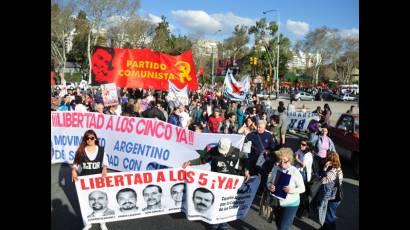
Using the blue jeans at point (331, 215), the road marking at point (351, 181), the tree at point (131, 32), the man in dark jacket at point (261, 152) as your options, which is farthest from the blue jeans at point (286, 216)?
the tree at point (131, 32)

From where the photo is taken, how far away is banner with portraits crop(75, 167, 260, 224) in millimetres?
6270

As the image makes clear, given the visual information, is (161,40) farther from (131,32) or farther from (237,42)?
(237,42)

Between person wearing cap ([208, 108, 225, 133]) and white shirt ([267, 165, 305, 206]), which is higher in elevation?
person wearing cap ([208, 108, 225, 133])

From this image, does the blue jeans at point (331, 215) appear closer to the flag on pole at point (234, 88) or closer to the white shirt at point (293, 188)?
the white shirt at point (293, 188)

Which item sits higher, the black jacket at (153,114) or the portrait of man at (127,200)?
the black jacket at (153,114)

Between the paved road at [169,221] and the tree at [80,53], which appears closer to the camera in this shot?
the paved road at [169,221]

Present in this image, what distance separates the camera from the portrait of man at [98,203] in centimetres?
625

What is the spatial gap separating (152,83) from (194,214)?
638 cm

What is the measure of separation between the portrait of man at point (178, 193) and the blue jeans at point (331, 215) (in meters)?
2.15

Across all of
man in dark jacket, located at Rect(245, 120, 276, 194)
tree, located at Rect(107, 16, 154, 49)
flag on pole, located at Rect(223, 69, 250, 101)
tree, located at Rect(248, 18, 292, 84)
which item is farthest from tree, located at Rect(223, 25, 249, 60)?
man in dark jacket, located at Rect(245, 120, 276, 194)

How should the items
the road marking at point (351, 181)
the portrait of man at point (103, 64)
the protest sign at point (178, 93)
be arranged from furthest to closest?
the protest sign at point (178, 93) < the portrait of man at point (103, 64) < the road marking at point (351, 181)

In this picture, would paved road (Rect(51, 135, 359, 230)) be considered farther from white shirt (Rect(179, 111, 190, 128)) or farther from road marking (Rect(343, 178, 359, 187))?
white shirt (Rect(179, 111, 190, 128))

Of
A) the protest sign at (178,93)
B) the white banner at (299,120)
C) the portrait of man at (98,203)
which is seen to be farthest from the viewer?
the white banner at (299,120)

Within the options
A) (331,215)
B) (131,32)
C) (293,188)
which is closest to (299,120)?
(331,215)
